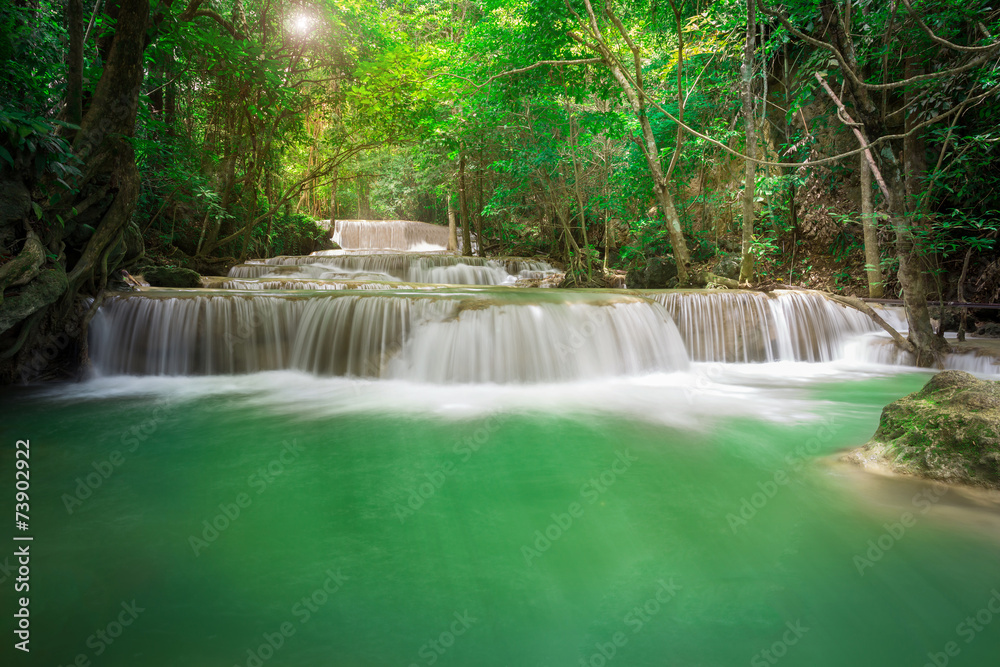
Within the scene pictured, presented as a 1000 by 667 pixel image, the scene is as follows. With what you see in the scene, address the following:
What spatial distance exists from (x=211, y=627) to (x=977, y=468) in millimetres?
3615

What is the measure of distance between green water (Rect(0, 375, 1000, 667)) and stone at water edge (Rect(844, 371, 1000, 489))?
0.30 metres

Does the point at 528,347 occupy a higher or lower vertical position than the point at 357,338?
lower

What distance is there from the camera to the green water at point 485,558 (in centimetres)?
162

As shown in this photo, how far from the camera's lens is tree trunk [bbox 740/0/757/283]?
713 cm

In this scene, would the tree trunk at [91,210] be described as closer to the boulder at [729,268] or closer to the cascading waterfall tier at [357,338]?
the cascading waterfall tier at [357,338]

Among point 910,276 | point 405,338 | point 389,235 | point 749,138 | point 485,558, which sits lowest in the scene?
point 485,558

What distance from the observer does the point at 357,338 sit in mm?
6164

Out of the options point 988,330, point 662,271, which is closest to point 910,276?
point 988,330

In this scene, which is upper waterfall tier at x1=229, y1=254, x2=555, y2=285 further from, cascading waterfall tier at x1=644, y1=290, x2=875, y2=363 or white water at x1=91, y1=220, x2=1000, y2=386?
cascading waterfall tier at x1=644, y1=290, x2=875, y2=363

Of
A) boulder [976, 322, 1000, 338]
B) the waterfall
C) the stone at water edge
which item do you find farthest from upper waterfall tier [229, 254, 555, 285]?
the stone at water edge

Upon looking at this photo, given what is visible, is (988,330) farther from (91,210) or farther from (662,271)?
(91,210)

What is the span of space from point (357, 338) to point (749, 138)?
21.7ft

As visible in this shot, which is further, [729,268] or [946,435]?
[729,268]

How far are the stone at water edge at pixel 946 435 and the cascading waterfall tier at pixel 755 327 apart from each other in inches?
169
